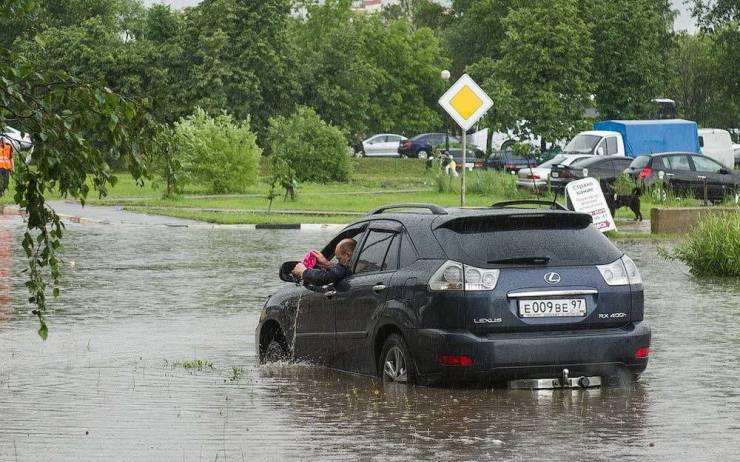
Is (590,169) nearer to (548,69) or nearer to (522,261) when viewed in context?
(548,69)

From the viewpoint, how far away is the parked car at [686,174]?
4634cm

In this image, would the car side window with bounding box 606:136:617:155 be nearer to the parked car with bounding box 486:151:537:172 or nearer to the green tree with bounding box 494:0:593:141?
the parked car with bounding box 486:151:537:172

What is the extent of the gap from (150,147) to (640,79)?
74.6 metres

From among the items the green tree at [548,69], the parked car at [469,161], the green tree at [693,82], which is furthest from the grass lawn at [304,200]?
the green tree at [693,82]

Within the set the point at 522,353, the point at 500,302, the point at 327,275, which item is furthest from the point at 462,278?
the point at 327,275

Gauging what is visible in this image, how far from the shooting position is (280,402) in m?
10.8

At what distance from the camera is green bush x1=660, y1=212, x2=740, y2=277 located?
72.1ft

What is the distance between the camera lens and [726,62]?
8094 cm

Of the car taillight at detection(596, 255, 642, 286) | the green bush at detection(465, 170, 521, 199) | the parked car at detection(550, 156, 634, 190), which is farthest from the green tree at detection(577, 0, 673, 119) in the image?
the car taillight at detection(596, 255, 642, 286)

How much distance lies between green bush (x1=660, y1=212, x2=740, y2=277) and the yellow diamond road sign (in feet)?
15.1

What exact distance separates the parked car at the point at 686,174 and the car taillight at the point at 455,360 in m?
36.3

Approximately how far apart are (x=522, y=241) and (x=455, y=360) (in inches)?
37.1

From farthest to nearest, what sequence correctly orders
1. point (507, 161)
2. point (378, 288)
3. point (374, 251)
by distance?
point (507, 161), point (374, 251), point (378, 288)

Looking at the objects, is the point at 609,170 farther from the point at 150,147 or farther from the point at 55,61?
the point at 150,147
